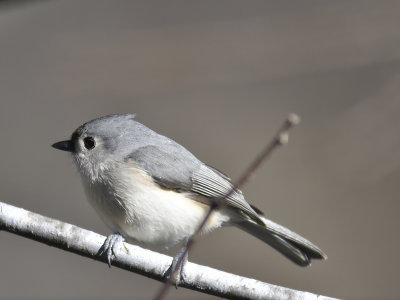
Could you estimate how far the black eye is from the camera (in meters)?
3.64

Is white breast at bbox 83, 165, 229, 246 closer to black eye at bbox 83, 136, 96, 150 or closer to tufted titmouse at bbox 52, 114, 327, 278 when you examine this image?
tufted titmouse at bbox 52, 114, 327, 278

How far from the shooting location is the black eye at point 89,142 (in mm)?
Answer: 3645

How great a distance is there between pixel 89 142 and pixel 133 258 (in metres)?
1.00

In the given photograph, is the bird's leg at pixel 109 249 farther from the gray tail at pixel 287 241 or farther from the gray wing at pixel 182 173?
the gray tail at pixel 287 241

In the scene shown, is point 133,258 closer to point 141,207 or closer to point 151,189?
point 141,207

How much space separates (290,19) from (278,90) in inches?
111

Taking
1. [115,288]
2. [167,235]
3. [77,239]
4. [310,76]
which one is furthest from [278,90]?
[77,239]


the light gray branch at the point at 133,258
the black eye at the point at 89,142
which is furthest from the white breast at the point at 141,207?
the light gray branch at the point at 133,258

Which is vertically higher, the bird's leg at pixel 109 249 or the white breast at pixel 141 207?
the white breast at pixel 141 207

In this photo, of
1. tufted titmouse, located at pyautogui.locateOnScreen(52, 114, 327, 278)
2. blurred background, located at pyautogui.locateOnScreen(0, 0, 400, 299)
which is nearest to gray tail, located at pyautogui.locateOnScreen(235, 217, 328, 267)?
tufted titmouse, located at pyautogui.locateOnScreen(52, 114, 327, 278)

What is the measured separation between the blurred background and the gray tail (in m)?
0.55

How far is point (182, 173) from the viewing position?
363 cm

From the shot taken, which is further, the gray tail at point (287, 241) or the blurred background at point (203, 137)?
the blurred background at point (203, 137)

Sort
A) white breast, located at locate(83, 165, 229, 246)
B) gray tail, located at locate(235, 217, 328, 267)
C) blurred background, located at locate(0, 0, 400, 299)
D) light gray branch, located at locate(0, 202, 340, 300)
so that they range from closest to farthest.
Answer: light gray branch, located at locate(0, 202, 340, 300) → white breast, located at locate(83, 165, 229, 246) → gray tail, located at locate(235, 217, 328, 267) → blurred background, located at locate(0, 0, 400, 299)
